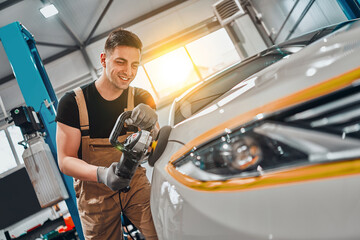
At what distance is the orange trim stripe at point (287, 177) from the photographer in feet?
1.39

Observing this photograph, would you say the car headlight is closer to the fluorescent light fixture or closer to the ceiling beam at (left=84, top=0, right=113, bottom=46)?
the fluorescent light fixture

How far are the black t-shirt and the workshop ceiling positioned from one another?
5942mm

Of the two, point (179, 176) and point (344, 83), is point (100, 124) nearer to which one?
point (179, 176)

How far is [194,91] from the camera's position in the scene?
194 cm

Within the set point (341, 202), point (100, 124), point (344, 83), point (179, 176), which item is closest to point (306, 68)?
point (344, 83)

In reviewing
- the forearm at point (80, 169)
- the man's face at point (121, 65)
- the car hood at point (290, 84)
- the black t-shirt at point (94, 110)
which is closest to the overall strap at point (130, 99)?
the black t-shirt at point (94, 110)

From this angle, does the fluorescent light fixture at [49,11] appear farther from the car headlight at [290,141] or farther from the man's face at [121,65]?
the car headlight at [290,141]

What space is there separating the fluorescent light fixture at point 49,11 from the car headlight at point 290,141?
22.2 feet

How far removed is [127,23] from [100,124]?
7195 millimetres

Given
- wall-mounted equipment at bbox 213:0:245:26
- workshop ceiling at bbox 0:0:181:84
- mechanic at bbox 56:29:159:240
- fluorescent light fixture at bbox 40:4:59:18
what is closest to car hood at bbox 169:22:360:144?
mechanic at bbox 56:29:159:240

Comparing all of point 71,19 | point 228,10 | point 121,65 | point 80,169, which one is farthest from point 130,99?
point 71,19

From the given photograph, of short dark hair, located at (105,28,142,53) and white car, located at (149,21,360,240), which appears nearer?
white car, located at (149,21,360,240)

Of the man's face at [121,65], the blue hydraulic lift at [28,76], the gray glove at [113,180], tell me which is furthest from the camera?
the blue hydraulic lift at [28,76]

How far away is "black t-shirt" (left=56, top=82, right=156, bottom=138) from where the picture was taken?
143cm
